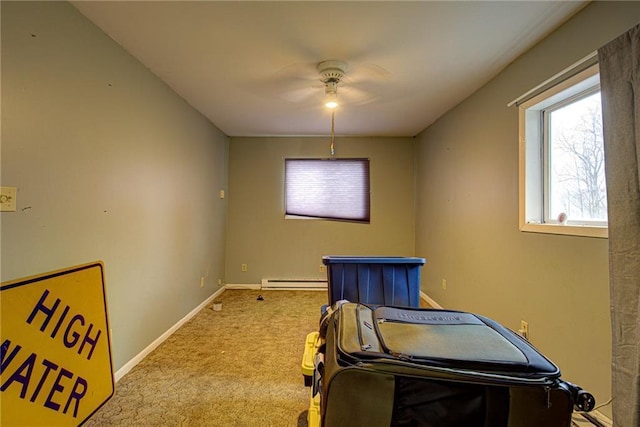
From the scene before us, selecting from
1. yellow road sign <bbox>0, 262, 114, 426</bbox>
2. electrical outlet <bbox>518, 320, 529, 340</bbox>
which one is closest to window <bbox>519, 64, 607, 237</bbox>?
electrical outlet <bbox>518, 320, 529, 340</bbox>

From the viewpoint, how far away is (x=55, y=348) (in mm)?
1342

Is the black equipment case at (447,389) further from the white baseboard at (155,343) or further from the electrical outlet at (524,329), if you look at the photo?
the white baseboard at (155,343)

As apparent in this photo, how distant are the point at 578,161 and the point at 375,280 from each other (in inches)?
55.4

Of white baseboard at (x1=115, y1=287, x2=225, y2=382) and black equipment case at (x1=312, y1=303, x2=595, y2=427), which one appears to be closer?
black equipment case at (x1=312, y1=303, x2=595, y2=427)

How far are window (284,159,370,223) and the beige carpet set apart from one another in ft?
5.48

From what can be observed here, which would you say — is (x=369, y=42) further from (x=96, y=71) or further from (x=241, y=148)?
(x=241, y=148)

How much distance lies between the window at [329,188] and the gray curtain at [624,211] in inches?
121

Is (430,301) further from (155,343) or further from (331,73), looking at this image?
(155,343)

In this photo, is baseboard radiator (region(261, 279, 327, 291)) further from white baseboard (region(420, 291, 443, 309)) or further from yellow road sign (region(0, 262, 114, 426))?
yellow road sign (region(0, 262, 114, 426))

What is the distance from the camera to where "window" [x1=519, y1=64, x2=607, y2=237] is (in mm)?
1586

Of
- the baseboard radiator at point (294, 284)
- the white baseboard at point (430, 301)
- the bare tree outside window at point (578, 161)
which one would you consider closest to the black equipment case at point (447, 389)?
the bare tree outside window at point (578, 161)

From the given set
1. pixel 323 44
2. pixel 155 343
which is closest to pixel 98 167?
pixel 155 343

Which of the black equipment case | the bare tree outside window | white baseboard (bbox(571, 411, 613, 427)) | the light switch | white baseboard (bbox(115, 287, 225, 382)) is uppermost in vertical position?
the bare tree outside window

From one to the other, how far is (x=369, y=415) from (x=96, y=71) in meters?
2.28
